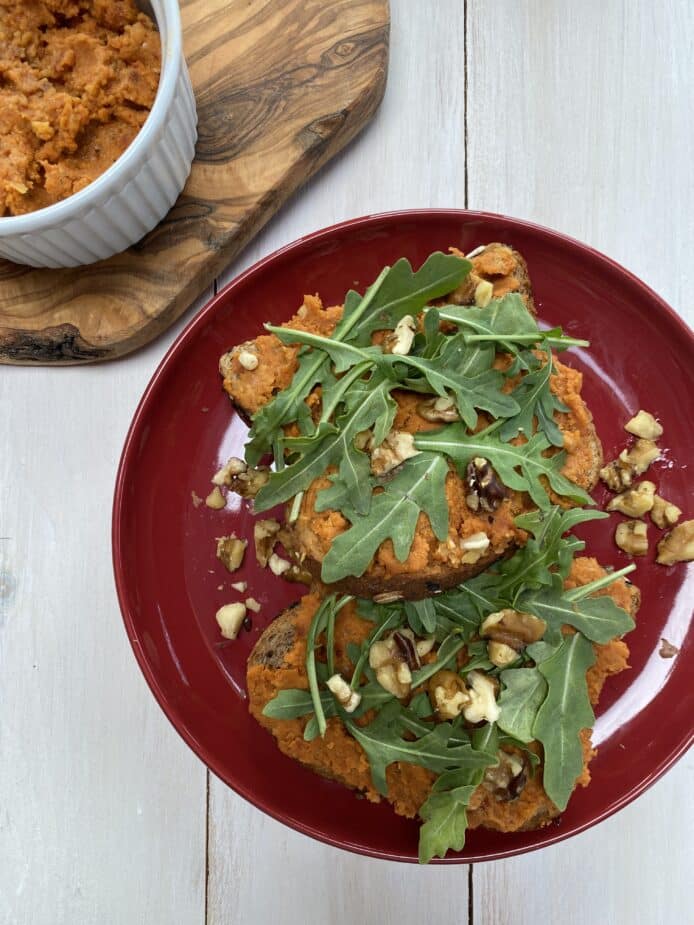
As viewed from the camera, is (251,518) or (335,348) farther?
(251,518)

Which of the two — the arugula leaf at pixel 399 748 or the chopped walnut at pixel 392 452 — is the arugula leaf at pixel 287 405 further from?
the arugula leaf at pixel 399 748

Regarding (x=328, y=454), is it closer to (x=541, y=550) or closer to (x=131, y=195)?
(x=541, y=550)

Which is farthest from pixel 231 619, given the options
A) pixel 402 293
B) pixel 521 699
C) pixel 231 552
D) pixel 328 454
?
pixel 402 293

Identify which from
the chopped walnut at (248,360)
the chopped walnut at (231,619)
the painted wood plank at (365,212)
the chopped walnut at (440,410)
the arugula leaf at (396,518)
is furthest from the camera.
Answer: the painted wood plank at (365,212)

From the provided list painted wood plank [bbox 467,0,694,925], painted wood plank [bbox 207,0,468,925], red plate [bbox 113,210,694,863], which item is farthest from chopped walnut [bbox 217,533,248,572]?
painted wood plank [bbox 467,0,694,925]

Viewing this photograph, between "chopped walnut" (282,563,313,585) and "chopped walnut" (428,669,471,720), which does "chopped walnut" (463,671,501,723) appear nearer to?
"chopped walnut" (428,669,471,720)

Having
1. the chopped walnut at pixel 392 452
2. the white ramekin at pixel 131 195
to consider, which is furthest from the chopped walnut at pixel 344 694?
the white ramekin at pixel 131 195

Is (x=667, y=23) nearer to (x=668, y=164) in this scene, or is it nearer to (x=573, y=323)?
(x=668, y=164)
